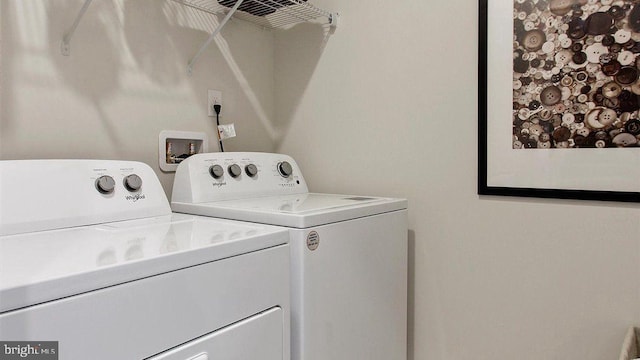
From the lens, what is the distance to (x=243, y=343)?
0.79m

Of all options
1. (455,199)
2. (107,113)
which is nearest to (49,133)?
(107,113)

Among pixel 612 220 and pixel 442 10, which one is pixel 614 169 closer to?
pixel 612 220

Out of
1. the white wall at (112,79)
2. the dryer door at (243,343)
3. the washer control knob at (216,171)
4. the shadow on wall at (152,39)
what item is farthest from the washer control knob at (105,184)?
the dryer door at (243,343)

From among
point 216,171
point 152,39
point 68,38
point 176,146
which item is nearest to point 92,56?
point 68,38

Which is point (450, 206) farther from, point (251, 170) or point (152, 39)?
point (152, 39)

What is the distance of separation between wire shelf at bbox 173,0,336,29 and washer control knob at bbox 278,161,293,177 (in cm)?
59

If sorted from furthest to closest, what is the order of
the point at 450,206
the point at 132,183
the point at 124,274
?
the point at 450,206
the point at 132,183
the point at 124,274

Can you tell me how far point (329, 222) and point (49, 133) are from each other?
2.72 feet

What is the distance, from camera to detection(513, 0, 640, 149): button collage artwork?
1.08 metres

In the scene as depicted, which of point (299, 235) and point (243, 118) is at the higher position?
point (243, 118)

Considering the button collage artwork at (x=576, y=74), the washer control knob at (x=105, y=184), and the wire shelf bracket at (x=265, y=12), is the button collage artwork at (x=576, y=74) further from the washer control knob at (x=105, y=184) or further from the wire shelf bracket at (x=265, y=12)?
the washer control knob at (x=105, y=184)

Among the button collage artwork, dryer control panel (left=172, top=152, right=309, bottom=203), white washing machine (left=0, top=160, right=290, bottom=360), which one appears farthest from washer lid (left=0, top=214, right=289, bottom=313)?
the button collage artwork

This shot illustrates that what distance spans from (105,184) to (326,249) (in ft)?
1.98

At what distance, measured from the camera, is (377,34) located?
1.53m
